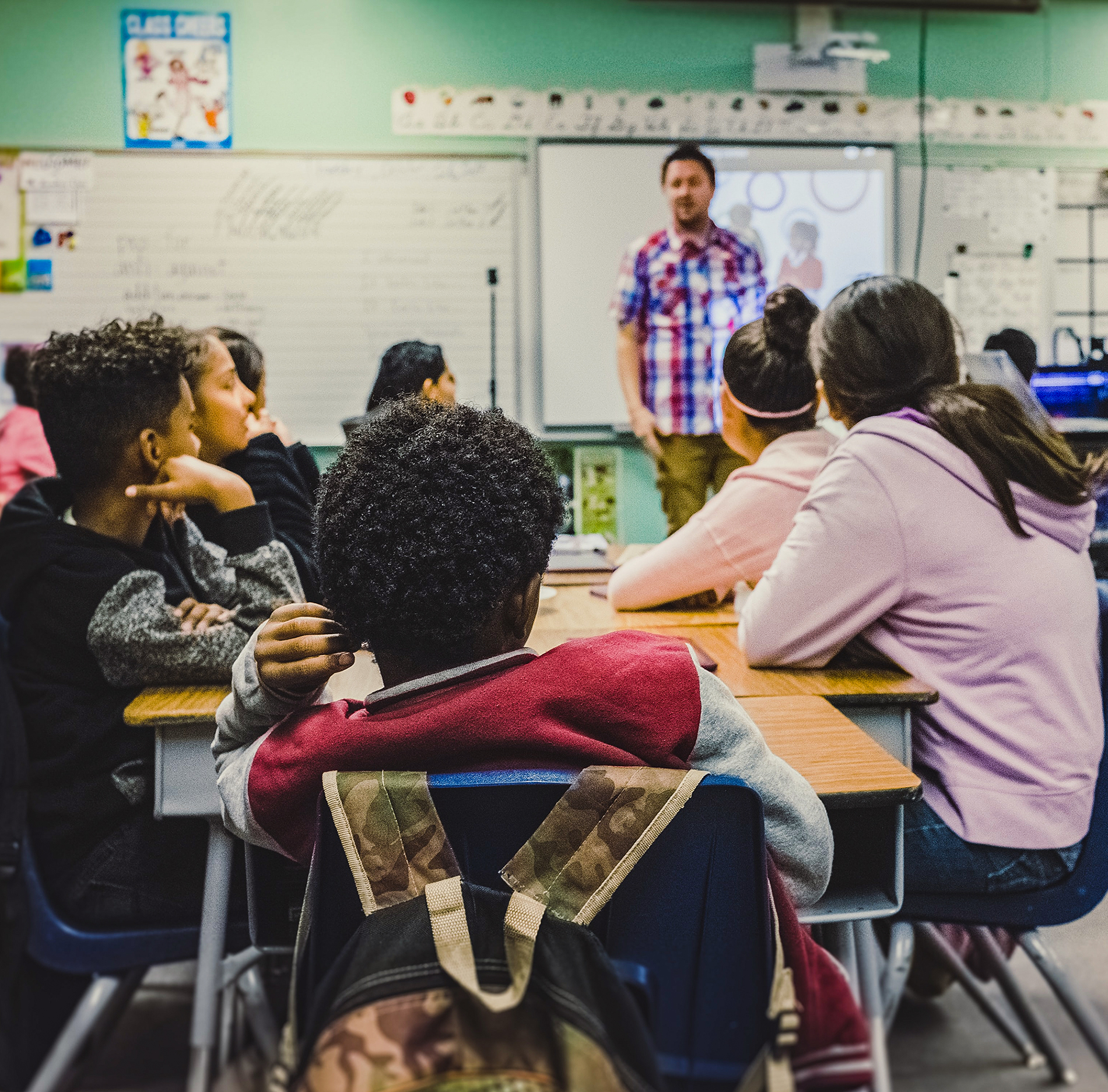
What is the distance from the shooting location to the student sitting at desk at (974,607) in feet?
4.58

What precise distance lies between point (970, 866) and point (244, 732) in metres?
0.94

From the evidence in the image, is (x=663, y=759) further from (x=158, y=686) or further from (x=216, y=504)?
(x=216, y=504)

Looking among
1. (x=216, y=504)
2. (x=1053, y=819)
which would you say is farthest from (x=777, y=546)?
(x=216, y=504)

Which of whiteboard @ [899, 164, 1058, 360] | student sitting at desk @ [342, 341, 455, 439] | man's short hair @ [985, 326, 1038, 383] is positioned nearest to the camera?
student sitting at desk @ [342, 341, 455, 439]

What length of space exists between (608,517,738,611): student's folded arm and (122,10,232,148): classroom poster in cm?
321

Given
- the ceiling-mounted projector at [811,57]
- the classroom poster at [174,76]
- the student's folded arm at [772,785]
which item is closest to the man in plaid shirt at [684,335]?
the ceiling-mounted projector at [811,57]

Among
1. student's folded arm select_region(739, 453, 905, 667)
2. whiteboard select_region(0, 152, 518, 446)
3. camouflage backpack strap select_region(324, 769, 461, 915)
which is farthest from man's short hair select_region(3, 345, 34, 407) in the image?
camouflage backpack strap select_region(324, 769, 461, 915)

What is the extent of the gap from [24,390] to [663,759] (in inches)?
124

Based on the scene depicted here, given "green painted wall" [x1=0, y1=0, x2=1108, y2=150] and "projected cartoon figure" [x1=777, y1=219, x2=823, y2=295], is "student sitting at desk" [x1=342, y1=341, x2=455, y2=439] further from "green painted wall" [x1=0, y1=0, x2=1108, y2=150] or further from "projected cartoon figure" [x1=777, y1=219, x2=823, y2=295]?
"projected cartoon figure" [x1=777, y1=219, x2=823, y2=295]

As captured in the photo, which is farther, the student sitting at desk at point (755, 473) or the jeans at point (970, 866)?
the student sitting at desk at point (755, 473)

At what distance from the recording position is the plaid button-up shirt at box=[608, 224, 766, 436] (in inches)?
165

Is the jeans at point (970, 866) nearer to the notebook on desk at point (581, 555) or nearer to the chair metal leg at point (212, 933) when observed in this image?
the chair metal leg at point (212, 933)

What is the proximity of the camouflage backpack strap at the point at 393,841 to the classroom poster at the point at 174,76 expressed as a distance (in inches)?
163

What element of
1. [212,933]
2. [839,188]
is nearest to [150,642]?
[212,933]
